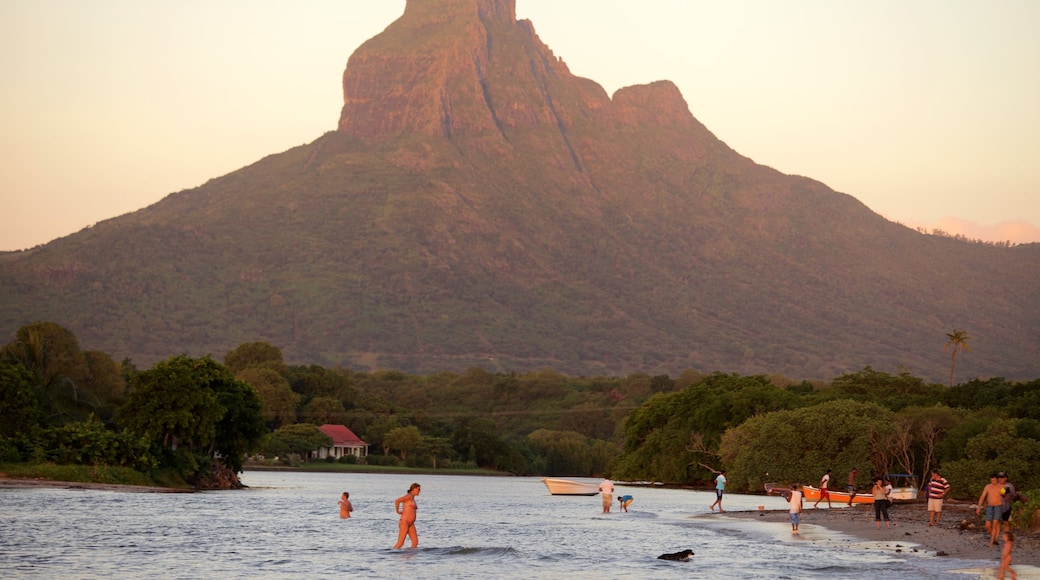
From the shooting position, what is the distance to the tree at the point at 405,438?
174 m

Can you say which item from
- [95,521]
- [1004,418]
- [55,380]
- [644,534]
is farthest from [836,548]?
[55,380]

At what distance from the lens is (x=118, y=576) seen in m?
35.4

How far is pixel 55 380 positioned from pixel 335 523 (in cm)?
3792

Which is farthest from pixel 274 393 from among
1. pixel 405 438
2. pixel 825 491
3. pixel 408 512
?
pixel 408 512

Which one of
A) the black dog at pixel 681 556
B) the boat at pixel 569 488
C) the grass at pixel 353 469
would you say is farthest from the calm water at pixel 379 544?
the grass at pixel 353 469

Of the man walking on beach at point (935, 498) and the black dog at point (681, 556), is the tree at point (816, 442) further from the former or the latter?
the black dog at point (681, 556)

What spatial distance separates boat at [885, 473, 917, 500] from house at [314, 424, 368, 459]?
8884cm

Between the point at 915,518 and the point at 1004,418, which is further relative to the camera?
the point at 1004,418

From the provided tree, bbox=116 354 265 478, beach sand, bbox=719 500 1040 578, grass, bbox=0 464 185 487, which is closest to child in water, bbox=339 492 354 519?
beach sand, bbox=719 500 1040 578

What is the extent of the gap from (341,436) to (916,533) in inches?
5007

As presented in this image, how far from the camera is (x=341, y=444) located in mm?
171000

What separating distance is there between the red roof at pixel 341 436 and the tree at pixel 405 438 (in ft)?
11.7

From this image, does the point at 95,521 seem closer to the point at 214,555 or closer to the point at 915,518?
the point at 214,555

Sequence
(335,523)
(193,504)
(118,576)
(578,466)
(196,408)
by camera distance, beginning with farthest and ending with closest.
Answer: (578,466) → (196,408) → (193,504) → (335,523) → (118,576)
